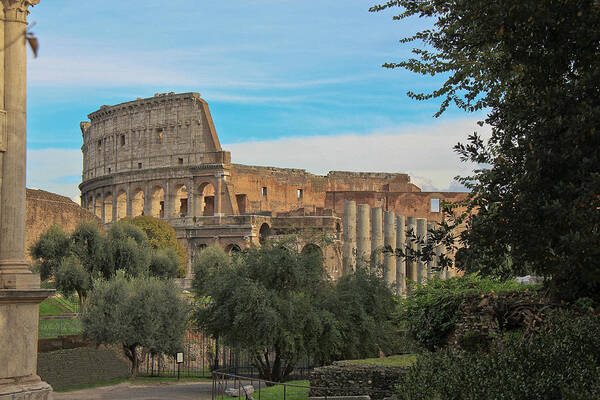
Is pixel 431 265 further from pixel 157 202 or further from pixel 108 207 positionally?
pixel 108 207

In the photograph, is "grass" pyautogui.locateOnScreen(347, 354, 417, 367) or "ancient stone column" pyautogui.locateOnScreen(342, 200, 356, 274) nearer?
"grass" pyautogui.locateOnScreen(347, 354, 417, 367)

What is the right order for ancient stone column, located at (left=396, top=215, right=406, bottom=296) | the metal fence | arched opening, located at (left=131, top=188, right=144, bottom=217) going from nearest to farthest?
the metal fence < ancient stone column, located at (left=396, top=215, right=406, bottom=296) < arched opening, located at (left=131, top=188, right=144, bottom=217)

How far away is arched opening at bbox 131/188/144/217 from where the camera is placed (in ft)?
212

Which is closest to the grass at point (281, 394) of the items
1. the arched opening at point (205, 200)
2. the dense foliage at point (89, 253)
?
the dense foliage at point (89, 253)

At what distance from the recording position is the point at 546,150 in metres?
8.02

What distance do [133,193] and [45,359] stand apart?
41548mm

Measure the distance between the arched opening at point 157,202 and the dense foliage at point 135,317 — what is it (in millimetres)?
35266

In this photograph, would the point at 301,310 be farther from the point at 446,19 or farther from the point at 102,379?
the point at 446,19

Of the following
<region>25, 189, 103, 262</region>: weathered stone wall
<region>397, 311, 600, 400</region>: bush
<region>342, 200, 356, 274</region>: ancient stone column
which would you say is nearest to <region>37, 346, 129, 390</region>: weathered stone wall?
<region>25, 189, 103, 262</region>: weathered stone wall

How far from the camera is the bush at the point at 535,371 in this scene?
8125mm

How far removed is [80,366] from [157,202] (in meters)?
39.0

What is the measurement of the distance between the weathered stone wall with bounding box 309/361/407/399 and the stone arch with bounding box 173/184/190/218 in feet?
154

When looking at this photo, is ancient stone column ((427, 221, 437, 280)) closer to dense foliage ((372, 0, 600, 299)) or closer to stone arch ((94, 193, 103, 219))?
dense foliage ((372, 0, 600, 299))

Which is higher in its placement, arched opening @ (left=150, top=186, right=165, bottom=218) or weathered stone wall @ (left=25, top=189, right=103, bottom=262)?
arched opening @ (left=150, top=186, right=165, bottom=218)
